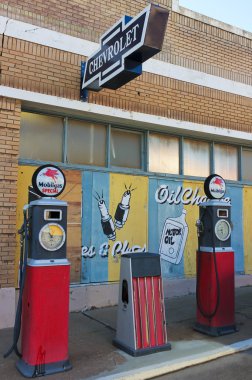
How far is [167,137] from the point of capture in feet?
28.2

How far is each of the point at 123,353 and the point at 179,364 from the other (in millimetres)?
705

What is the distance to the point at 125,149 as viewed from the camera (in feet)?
26.3

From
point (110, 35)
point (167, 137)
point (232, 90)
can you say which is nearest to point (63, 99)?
point (110, 35)

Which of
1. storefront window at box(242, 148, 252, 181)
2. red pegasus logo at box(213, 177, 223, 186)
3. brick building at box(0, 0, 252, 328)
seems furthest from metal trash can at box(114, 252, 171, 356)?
storefront window at box(242, 148, 252, 181)

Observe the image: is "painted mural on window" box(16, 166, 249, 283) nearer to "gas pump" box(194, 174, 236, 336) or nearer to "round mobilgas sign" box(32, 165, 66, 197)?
"gas pump" box(194, 174, 236, 336)

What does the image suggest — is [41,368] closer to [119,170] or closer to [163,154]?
[119,170]

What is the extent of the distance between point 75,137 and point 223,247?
131 inches

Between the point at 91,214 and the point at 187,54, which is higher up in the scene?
the point at 187,54

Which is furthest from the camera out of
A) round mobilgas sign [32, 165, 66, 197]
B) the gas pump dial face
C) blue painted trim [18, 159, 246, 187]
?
blue painted trim [18, 159, 246, 187]

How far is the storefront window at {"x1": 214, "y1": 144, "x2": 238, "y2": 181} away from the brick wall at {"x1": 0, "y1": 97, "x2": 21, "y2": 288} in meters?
4.77

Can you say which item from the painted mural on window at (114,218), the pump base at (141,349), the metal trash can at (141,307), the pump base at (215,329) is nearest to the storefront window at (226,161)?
the painted mural on window at (114,218)

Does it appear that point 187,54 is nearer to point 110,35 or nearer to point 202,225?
point 110,35

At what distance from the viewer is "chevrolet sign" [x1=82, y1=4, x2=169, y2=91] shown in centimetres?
530

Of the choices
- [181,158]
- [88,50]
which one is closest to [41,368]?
[88,50]
